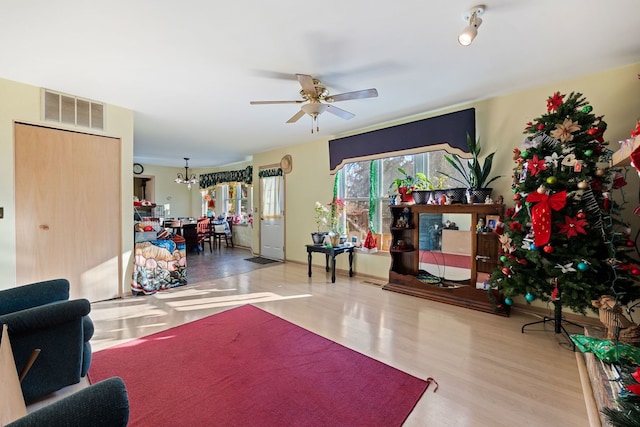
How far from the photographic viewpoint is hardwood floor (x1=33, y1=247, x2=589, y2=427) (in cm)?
174

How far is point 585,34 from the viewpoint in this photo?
209cm

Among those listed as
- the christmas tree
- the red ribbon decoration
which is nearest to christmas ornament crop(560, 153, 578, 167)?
the christmas tree

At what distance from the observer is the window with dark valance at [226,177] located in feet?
23.4

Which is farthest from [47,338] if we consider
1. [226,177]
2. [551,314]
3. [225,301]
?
[226,177]

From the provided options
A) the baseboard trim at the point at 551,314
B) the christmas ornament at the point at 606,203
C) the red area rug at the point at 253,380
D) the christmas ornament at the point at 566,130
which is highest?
the christmas ornament at the point at 566,130

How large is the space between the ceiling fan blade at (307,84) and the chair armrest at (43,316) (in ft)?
7.42

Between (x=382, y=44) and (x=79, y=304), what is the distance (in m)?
2.82

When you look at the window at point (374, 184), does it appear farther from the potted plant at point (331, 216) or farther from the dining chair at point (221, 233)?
Answer: the dining chair at point (221, 233)

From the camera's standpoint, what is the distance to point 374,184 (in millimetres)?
4633

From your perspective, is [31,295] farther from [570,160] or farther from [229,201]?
[229,201]

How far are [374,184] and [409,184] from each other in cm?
71

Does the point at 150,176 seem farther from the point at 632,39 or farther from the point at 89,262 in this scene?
the point at 632,39

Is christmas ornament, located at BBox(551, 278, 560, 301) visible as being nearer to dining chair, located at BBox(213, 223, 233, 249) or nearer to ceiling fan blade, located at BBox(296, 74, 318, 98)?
ceiling fan blade, located at BBox(296, 74, 318, 98)

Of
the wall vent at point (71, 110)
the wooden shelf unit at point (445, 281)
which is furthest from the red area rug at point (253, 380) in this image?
the wall vent at point (71, 110)
